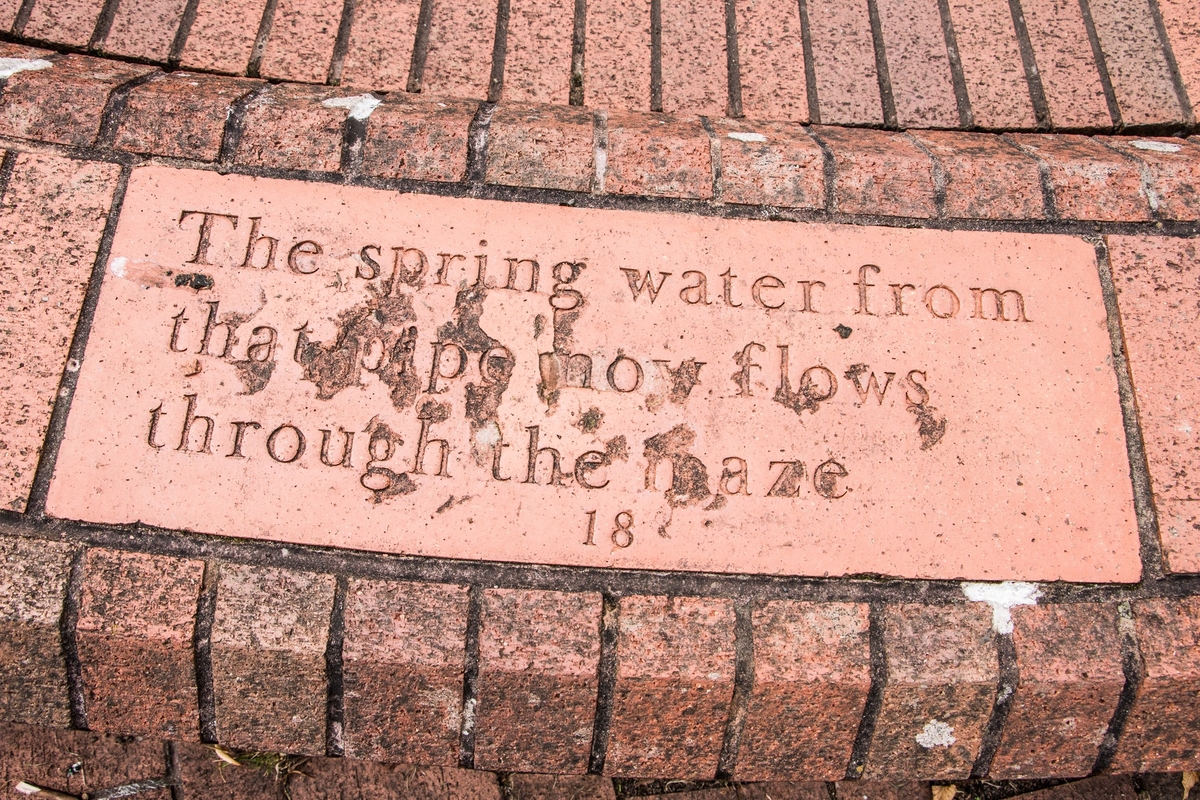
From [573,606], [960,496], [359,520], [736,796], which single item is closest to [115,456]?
[359,520]

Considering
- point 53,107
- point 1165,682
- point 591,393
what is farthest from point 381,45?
point 1165,682

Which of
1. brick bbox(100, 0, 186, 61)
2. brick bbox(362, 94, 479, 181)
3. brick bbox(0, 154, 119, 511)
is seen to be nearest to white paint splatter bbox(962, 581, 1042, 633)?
brick bbox(362, 94, 479, 181)

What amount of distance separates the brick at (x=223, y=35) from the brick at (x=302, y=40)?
50mm

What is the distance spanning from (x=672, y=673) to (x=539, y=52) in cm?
151

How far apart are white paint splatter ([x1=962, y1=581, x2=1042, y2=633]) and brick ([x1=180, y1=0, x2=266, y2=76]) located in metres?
2.02

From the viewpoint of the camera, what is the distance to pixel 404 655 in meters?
1.55

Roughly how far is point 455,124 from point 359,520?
87 cm

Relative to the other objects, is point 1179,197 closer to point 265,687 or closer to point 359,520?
point 359,520

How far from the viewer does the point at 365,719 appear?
5.33ft

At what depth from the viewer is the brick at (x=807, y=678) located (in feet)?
5.17

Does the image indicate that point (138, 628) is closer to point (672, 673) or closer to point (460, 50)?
point (672, 673)

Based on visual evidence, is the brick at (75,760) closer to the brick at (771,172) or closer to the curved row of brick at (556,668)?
the curved row of brick at (556,668)

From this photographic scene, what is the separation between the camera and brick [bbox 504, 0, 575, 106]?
6.81 ft

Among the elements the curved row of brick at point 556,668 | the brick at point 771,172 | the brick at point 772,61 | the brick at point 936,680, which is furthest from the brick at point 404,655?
the brick at point 772,61
